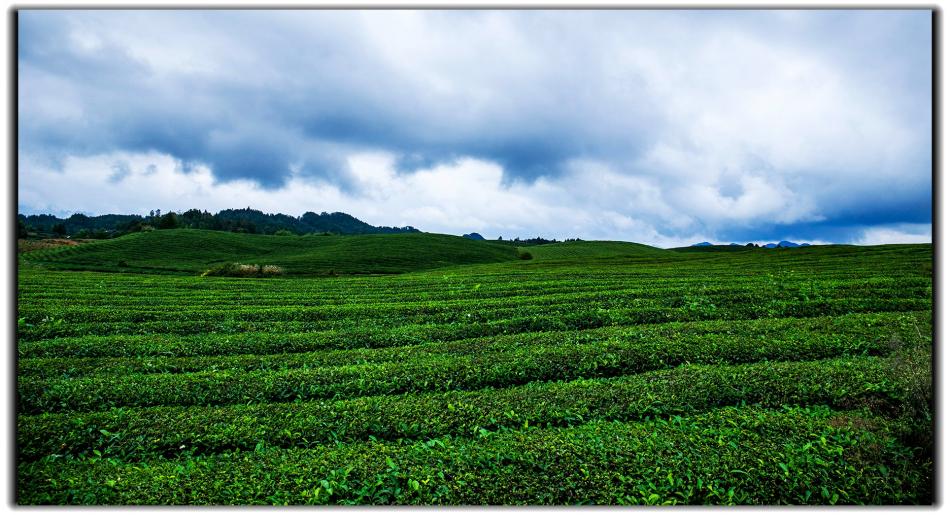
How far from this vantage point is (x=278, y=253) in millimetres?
66500

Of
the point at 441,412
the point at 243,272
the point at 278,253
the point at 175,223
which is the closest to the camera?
the point at 441,412

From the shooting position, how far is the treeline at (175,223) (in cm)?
941

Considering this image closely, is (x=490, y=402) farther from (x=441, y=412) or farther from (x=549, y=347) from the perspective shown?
(x=549, y=347)

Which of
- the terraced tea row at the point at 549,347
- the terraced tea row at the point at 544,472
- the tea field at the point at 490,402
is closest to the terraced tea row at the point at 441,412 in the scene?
the tea field at the point at 490,402

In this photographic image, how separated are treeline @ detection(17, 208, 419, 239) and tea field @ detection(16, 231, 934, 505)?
2683 mm

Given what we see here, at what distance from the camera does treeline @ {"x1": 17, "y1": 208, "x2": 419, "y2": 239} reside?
9406 mm

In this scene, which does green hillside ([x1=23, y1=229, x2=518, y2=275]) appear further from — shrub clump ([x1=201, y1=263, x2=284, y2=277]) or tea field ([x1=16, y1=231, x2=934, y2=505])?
tea field ([x1=16, y1=231, x2=934, y2=505])

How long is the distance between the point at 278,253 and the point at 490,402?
65480 mm

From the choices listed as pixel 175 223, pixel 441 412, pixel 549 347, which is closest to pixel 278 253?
pixel 175 223

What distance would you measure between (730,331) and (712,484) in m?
6.98

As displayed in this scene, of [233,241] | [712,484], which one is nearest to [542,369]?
[712,484]

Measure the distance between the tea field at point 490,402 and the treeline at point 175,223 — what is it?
2683mm

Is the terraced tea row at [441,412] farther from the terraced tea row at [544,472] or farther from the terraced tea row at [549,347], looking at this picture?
the terraced tea row at [549,347]

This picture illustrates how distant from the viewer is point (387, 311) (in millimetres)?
15656
